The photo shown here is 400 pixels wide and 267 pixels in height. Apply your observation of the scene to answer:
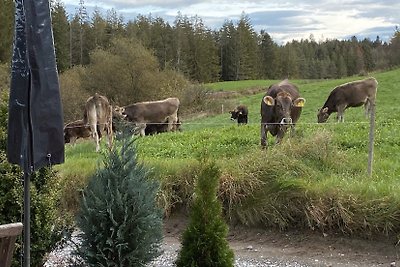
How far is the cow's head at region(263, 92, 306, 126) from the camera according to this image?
11664 millimetres

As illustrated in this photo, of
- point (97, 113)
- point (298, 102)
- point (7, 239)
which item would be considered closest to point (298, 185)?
point (298, 102)

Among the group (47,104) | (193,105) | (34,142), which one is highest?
(47,104)

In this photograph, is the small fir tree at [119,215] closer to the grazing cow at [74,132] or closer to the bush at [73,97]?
the grazing cow at [74,132]

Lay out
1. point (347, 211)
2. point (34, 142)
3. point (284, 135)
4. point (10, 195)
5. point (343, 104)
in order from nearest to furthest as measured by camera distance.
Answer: point (34, 142) < point (10, 195) < point (347, 211) < point (284, 135) < point (343, 104)

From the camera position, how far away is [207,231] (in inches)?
200

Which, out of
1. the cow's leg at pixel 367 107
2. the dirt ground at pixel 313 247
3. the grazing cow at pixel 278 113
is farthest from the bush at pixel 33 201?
the cow's leg at pixel 367 107

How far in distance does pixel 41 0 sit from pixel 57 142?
45.0 inches

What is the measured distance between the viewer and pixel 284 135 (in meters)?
11.7

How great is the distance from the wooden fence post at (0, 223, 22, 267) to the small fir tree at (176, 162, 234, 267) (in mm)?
1866

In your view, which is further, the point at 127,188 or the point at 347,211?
the point at 347,211

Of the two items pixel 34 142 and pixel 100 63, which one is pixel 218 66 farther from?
pixel 34 142

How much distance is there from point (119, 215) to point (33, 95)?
138 centimetres

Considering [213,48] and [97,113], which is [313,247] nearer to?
[97,113]

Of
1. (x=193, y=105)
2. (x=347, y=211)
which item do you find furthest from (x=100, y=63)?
(x=347, y=211)
